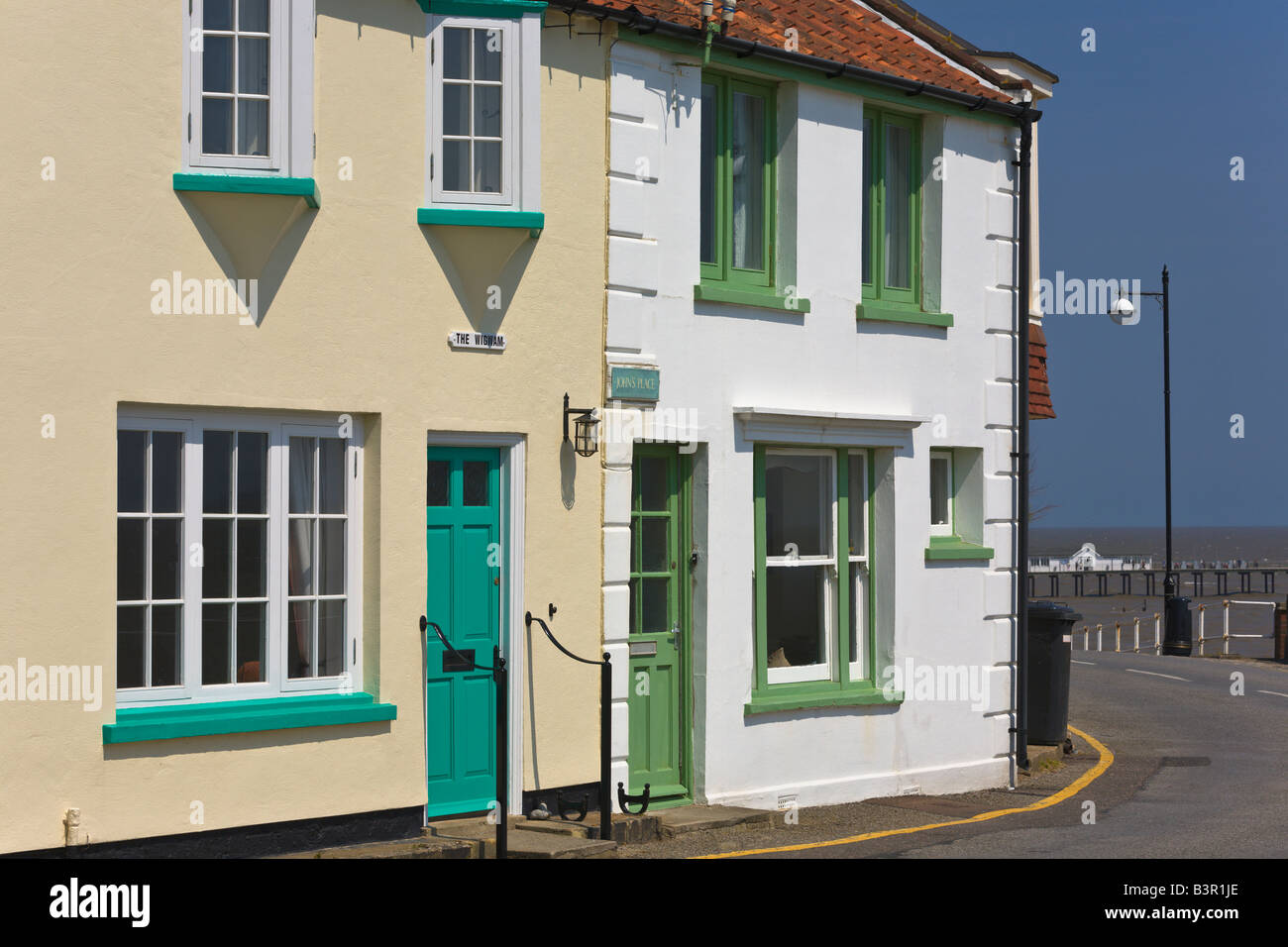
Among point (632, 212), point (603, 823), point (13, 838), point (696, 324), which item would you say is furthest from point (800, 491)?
point (13, 838)

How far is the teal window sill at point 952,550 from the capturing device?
14.2 m

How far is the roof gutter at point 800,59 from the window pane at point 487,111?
0.88m

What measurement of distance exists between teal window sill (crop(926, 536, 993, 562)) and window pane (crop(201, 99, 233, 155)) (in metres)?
7.23

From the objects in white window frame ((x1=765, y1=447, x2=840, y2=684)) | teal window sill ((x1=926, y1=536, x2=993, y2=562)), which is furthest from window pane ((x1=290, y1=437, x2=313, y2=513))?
teal window sill ((x1=926, y1=536, x2=993, y2=562))

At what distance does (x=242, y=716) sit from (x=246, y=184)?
3157 mm

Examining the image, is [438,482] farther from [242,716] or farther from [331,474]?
[242,716]

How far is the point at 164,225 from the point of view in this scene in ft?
30.9

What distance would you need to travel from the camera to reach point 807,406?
13234 mm

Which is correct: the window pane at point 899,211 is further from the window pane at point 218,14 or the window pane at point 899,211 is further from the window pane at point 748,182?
the window pane at point 218,14

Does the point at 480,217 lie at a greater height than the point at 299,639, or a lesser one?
greater

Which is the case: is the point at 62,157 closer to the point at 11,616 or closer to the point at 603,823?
the point at 11,616

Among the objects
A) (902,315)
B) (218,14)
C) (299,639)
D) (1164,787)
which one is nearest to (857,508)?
(902,315)

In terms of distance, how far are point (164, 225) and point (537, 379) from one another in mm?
2856

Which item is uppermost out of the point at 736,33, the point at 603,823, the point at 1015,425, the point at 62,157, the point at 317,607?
the point at 736,33
